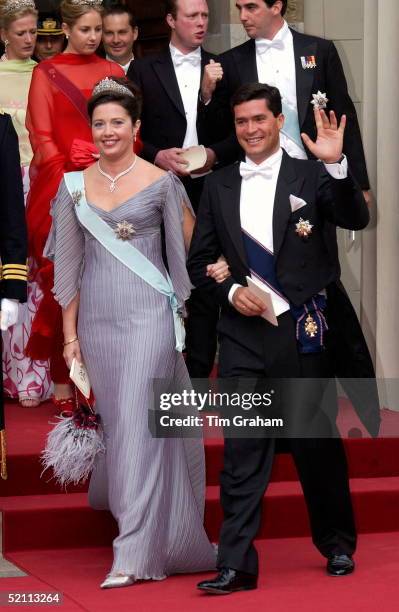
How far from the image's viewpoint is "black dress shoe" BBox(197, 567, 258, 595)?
5809 millimetres

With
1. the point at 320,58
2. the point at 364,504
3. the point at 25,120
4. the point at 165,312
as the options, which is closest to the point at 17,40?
the point at 25,120

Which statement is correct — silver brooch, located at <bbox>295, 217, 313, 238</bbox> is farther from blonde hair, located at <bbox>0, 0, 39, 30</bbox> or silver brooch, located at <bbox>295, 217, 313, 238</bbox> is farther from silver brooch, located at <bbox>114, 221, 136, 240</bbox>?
blonde hair, located at <bbox>0, 0, 39, 30</bbox>

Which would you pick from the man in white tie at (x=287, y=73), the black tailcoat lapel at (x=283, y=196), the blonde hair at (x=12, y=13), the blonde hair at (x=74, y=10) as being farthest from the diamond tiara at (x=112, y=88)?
the blonde hair at (x=12, y=13)

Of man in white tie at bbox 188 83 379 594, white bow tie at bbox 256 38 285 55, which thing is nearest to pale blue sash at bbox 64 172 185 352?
man in white tie at bbox 188 83 379 594

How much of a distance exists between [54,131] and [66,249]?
1.25m

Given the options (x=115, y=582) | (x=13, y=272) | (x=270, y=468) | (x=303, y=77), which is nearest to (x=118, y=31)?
(x=303, y=77)

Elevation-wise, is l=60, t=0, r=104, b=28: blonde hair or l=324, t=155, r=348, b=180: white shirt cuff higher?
l=60, t=0, r=104, b=28: blonde hair

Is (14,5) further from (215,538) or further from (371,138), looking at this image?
(215,538)

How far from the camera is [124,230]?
612 centimetres

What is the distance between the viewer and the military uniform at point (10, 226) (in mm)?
6230

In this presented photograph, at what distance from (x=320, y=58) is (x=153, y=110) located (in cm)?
74

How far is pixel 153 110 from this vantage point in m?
7.32

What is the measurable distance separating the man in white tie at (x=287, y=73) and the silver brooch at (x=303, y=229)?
1199 millimetres

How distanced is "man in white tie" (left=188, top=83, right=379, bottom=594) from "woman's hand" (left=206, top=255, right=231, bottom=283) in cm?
2
